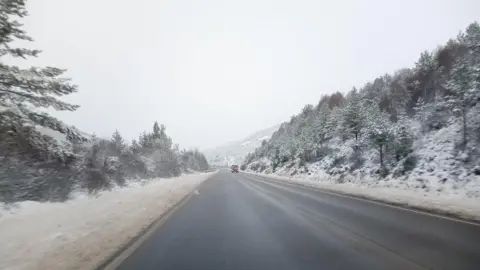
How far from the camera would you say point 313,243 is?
29.1 feet

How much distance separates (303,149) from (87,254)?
2389 inches

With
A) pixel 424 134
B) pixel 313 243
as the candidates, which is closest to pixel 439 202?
pixel 313 243

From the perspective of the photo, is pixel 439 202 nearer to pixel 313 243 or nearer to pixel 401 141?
pixel 313 243

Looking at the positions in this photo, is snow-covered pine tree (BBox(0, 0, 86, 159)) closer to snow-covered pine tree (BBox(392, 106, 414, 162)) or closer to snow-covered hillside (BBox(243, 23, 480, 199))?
snow-covered hillside (BBox(243, 23, 480, 199))

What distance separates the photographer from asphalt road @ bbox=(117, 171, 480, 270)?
6.96 m

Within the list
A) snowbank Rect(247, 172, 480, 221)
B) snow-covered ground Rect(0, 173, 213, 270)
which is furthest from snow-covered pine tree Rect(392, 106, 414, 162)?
snow-covered ground Rect(0, 173, 213, 270)

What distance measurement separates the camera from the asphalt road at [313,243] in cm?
696

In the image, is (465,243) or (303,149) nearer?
(465,243)

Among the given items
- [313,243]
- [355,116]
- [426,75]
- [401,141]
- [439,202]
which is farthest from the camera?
[355,116]

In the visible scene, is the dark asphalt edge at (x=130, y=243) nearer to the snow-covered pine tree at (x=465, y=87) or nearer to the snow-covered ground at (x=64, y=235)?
the snow-covered ground at (x=64, y=235)

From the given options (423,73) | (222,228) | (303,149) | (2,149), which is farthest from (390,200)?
(303,149)

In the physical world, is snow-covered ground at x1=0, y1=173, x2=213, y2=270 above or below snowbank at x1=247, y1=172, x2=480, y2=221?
below

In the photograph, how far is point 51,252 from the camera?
793cm

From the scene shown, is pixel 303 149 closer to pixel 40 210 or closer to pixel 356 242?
pixel 40 210
